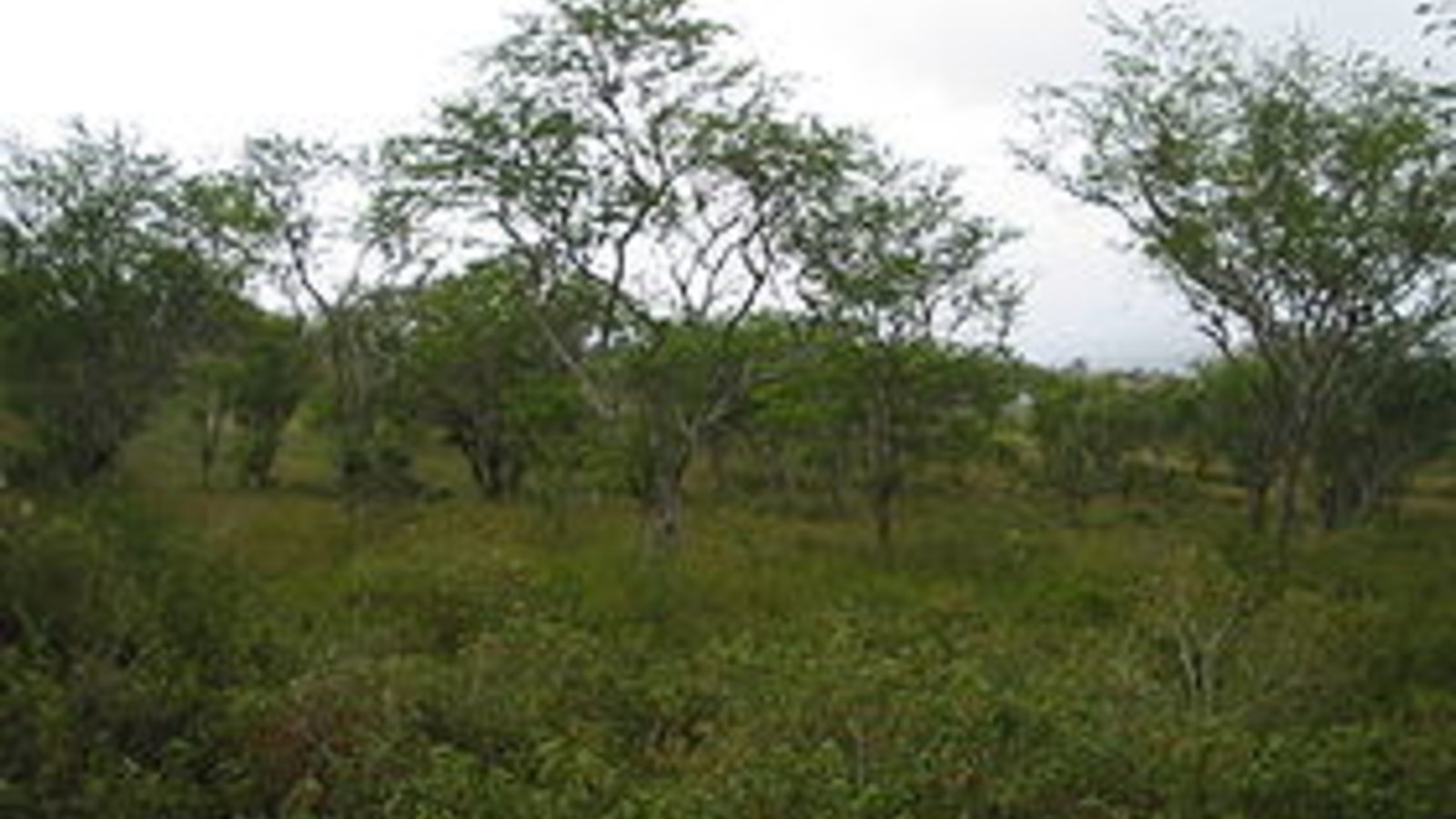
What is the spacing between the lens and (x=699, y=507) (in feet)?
103

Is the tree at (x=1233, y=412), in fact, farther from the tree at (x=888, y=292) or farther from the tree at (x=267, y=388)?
the tree at (x=267, y=388)

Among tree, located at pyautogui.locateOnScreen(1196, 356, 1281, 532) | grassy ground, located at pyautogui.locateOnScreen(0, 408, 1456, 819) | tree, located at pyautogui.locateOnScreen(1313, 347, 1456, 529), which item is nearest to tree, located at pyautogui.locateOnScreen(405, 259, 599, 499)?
grassy ground, located at pyautogui.locateOnScreen(0, 408, 1456, 819)

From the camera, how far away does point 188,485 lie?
33094 mm

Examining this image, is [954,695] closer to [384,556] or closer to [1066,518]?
[384,556]

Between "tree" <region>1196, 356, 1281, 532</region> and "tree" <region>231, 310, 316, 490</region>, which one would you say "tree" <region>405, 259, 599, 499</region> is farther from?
"tree" <region>1196, 356, 1281, 532</region>

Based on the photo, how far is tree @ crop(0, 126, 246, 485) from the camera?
22.7 m

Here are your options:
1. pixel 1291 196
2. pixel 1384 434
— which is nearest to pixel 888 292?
pixel 1291 196

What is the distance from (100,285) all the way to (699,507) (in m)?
14.7

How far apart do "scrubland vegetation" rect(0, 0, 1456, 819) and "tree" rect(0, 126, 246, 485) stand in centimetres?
9

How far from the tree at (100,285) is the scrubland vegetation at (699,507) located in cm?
9

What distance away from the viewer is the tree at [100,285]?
74.5 feet

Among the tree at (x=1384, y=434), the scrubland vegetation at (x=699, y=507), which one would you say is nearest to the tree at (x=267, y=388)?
the scrubland vegetation at (x=699, y=507)

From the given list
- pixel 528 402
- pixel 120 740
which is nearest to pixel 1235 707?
pixel 120 740

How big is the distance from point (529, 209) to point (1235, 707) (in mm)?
11082
